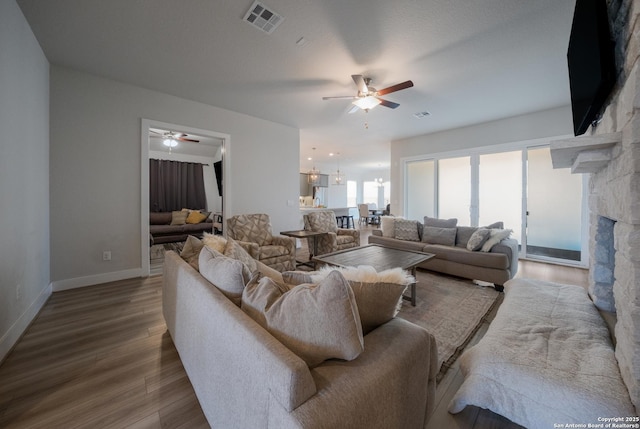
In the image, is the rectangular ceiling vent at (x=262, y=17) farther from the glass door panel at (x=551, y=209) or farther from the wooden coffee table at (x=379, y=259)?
the glass door panel at (x=551, y=209)

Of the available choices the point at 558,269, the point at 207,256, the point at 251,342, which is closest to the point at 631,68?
the point at 251,342

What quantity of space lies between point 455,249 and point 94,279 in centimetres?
501

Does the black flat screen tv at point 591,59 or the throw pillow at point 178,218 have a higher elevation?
the black flat screen tv at point 591,59

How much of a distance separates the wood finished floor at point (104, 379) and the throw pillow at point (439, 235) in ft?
6.21

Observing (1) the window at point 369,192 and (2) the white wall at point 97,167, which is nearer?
(2) the white wall at point 97,167

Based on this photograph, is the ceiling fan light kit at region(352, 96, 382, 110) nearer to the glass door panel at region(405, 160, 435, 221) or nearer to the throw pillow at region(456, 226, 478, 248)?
the throw pillow at region(456, 226, 478, 248)

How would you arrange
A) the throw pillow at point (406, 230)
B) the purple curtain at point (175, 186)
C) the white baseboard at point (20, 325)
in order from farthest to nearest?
the purple curtain at point (175, 186) → the throw pillow at point (406, 230) → the white baseboard at point (20, 325)

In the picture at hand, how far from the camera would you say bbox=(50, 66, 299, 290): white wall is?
9.77ft

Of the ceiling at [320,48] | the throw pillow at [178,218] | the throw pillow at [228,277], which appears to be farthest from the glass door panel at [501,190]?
the throw pillow at [178,218]

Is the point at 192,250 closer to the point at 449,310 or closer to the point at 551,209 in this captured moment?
the point at 449,310

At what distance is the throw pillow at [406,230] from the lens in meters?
4.28

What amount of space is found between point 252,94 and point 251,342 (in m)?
3.69

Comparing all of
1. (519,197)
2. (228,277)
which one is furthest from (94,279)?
(519,197)

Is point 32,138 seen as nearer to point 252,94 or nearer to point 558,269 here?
point 252,94
